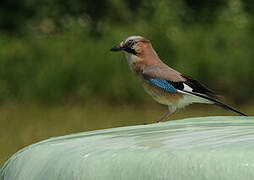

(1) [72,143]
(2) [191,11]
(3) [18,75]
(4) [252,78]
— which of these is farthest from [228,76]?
(1) [72,143]

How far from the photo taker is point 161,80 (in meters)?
5.58

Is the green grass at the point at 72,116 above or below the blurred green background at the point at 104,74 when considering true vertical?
below

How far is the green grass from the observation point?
11.2 metres

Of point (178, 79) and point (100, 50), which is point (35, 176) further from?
point (100, 50)

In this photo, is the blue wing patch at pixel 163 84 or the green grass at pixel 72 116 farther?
the green grass at pixel 72 116

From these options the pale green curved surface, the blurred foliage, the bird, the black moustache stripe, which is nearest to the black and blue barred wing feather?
the bird

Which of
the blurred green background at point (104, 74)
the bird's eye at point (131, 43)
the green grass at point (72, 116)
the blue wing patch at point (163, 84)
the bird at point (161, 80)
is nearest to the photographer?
the bird at point (161, 80)

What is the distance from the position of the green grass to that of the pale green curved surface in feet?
23.7

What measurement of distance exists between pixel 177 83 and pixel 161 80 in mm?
154

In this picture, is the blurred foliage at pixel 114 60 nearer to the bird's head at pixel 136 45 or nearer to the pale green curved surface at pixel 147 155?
the bird's head at pixel 136 45

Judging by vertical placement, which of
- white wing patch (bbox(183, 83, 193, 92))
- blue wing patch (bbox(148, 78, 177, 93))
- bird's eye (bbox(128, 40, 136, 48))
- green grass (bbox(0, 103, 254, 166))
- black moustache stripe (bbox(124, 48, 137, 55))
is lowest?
green grass (bbox(0, 103, 254, 166))

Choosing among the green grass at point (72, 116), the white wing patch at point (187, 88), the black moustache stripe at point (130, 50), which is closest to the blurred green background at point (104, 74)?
the green grass at point (72, 116)

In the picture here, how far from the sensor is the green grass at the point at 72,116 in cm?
1120

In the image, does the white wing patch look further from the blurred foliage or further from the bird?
the blurred foliage
